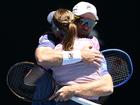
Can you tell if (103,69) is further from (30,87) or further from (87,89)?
(30,87)

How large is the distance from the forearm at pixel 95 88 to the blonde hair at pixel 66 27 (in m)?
0.23

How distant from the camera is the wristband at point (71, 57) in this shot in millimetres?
4395

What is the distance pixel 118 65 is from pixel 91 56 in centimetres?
63

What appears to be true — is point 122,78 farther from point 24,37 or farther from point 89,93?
point 24,37

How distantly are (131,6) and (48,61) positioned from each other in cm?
222

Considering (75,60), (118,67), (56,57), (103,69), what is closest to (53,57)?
(56,57)

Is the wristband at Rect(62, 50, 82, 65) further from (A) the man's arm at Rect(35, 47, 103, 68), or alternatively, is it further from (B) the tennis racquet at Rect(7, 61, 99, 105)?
(B) the tennis racquet at Rect(7, 61, 99, 105)

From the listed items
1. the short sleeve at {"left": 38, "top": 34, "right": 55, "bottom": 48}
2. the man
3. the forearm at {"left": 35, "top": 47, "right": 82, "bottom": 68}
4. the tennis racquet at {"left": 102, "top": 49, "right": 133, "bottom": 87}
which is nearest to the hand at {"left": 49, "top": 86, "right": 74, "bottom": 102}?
the man

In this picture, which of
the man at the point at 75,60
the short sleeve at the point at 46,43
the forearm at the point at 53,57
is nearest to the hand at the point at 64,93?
the man at the point at 75,60

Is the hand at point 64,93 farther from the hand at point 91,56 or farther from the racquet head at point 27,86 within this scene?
the hand at point 91,56

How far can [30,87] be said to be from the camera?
14.9ft

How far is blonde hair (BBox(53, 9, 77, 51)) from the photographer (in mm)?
A: 4438

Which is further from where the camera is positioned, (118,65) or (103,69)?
(118,65)

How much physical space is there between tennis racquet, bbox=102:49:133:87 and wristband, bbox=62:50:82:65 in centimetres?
59
